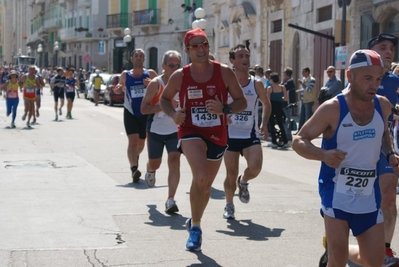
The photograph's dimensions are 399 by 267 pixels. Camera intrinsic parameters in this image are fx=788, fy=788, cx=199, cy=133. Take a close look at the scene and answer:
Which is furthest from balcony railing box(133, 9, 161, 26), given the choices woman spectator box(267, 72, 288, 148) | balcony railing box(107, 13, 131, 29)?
woman spectator box(267, 72, 288, 148)

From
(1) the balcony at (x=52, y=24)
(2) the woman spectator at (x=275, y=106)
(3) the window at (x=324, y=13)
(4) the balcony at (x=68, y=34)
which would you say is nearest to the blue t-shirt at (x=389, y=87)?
(2) the woman spectator at (x=275, y=106)

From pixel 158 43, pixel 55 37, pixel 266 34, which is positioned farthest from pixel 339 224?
pixel 55 37

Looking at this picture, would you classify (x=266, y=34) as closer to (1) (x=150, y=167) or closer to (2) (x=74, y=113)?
(2) (x=74, y=113)

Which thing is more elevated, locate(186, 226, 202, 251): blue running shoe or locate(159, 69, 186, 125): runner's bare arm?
locate(159, 69, 186, 125): runner's bare arm

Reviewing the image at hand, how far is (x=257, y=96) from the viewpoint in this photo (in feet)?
28.6

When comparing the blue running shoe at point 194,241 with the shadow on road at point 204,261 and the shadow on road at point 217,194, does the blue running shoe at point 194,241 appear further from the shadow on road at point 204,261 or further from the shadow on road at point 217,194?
the shadow on road at point 217,194

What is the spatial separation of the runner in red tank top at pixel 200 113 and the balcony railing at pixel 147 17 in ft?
153

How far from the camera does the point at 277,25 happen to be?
31844mm

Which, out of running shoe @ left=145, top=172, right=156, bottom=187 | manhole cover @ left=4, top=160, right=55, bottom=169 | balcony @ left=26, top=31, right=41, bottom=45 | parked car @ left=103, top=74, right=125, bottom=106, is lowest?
manhole cover @ left=4, top=160, right=55, bottom=169

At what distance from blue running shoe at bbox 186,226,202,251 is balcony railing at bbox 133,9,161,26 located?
47.1 metres

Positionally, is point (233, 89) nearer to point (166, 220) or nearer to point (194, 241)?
point (194, 241)

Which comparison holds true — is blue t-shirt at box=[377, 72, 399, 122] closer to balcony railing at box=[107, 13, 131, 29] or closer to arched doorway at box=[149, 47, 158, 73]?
arched doorway at box=[149, 47, 158, 73]

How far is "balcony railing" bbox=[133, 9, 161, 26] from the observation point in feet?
174

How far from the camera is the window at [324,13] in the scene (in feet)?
87.8
